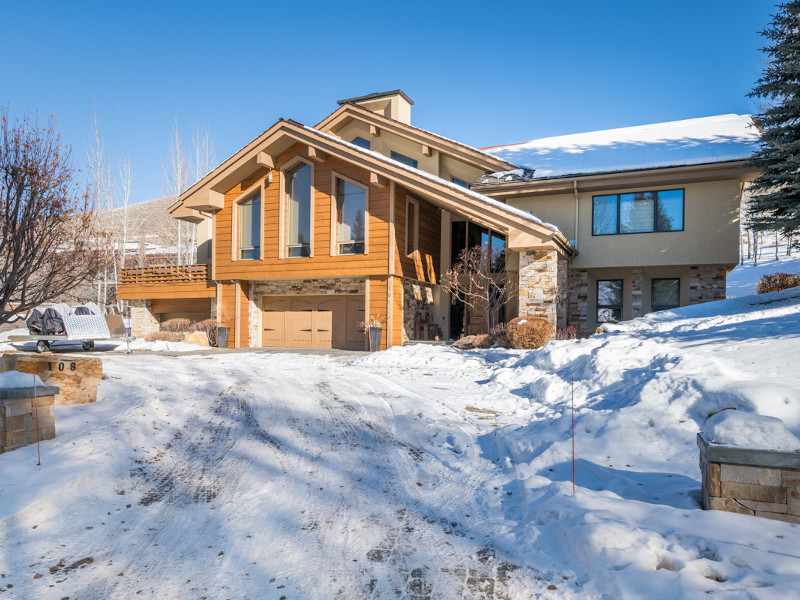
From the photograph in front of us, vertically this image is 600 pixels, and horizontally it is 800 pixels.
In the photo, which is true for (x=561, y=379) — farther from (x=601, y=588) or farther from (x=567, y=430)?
(x=601, y=588)

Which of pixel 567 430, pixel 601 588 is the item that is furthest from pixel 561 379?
pixel 601 588

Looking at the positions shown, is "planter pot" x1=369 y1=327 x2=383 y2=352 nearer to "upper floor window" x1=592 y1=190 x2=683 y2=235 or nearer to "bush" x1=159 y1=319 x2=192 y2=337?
"upper floor window" x1=592 y1=190 x2=683 y2=235

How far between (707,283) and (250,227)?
14.7 metres

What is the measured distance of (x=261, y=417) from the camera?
695cm

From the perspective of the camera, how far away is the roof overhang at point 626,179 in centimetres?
1346

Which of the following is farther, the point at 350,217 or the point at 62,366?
the point at 350,217

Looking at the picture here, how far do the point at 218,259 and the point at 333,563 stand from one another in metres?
15.7

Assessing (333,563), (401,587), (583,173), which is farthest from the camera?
(583,173)

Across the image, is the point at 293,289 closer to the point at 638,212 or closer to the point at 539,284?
the point at 539,284

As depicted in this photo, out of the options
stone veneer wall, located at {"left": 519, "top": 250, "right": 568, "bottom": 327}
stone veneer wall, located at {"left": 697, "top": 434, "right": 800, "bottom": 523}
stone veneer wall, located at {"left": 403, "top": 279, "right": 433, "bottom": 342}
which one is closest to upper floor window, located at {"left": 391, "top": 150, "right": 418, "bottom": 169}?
stone veneer wall, located at {"left": 403, "top": 279, "right": 433, "bottom": 342}

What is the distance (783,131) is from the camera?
38.7 feet

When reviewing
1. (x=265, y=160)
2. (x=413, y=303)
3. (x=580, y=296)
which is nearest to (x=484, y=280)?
(x=413, y=303)

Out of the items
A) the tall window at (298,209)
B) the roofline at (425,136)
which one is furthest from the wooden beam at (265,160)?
the roofline at (425,136)

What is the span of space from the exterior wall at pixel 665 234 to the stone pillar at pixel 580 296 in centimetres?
51
